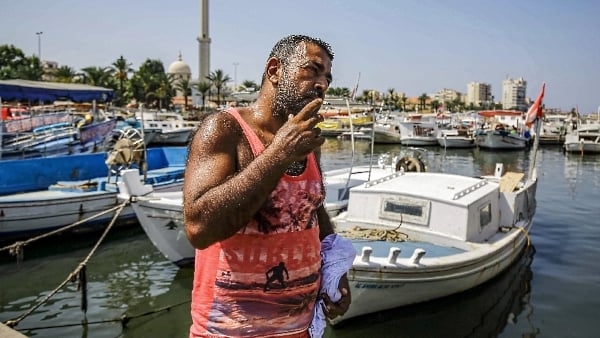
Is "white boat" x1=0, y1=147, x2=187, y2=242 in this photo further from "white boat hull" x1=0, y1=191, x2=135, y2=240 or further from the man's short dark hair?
the man's short dark hair

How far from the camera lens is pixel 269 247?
1783 mm

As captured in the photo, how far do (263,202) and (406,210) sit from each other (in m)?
8.09

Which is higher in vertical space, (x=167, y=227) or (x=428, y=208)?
(x=428, y=208)

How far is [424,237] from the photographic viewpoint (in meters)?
9.10

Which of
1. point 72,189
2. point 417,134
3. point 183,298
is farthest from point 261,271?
point 417,134

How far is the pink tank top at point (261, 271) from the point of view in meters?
1.77

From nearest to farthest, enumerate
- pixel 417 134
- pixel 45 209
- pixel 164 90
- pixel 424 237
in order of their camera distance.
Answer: pixel 424 237 → pixel 45 209 → pixel 417 134 → pixel 164 90

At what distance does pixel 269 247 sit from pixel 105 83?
229ft

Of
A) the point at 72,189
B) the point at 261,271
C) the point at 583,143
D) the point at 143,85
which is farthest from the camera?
the point at 143,85

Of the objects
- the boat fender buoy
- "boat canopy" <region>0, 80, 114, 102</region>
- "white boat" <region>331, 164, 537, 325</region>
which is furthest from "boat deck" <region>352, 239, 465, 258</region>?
"boat canopy" <region>0, 80, 114, 102</region>

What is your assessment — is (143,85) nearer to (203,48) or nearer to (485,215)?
(203,48)

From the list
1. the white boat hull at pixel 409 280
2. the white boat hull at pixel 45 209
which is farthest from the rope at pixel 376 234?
the white boat hull at pixel 45 209

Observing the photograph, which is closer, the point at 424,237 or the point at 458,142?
the point at 424,237

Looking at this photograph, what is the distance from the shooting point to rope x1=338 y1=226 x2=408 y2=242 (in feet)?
28.7
